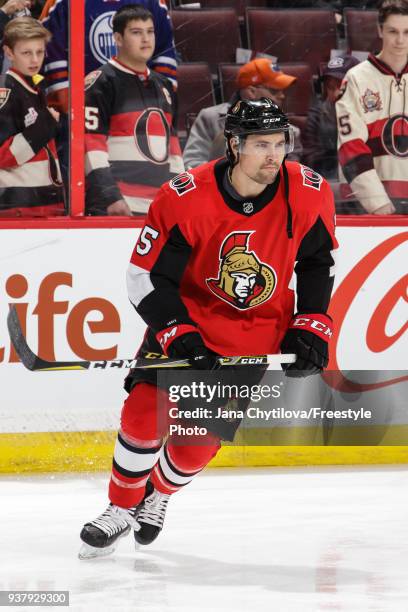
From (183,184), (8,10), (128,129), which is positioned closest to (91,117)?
(128,129)

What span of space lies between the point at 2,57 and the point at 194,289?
1.36 meters

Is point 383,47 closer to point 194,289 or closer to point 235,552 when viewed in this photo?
point 194,289

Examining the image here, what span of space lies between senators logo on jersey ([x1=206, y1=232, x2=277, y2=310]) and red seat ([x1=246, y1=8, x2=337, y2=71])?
158cm

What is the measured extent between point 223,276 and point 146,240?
0.19m

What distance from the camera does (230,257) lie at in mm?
2771

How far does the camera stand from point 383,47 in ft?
13.7

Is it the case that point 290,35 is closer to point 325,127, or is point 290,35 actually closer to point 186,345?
point 325,127

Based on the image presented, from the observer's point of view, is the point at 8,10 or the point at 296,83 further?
the point at 296,83

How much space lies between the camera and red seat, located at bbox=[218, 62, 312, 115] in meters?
4.13

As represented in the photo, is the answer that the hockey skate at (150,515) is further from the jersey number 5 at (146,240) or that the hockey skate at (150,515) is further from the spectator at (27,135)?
the spectator at (27,135)

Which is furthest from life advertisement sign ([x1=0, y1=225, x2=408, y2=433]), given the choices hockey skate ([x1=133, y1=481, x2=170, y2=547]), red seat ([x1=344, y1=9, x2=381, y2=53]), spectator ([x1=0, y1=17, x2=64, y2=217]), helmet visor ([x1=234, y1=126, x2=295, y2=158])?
helmet visor ([x1=234, y1=126, x2=295, y2=158])

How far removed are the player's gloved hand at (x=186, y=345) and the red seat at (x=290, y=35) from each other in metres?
1.75

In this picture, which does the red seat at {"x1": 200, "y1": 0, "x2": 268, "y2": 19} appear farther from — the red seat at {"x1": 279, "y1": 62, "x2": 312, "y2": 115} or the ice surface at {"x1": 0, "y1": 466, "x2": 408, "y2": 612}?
the ice surface at {"x1": 0, "y1": 466, "x2": 408, "y2": 612}

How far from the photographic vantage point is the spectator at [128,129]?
13.0 ft
